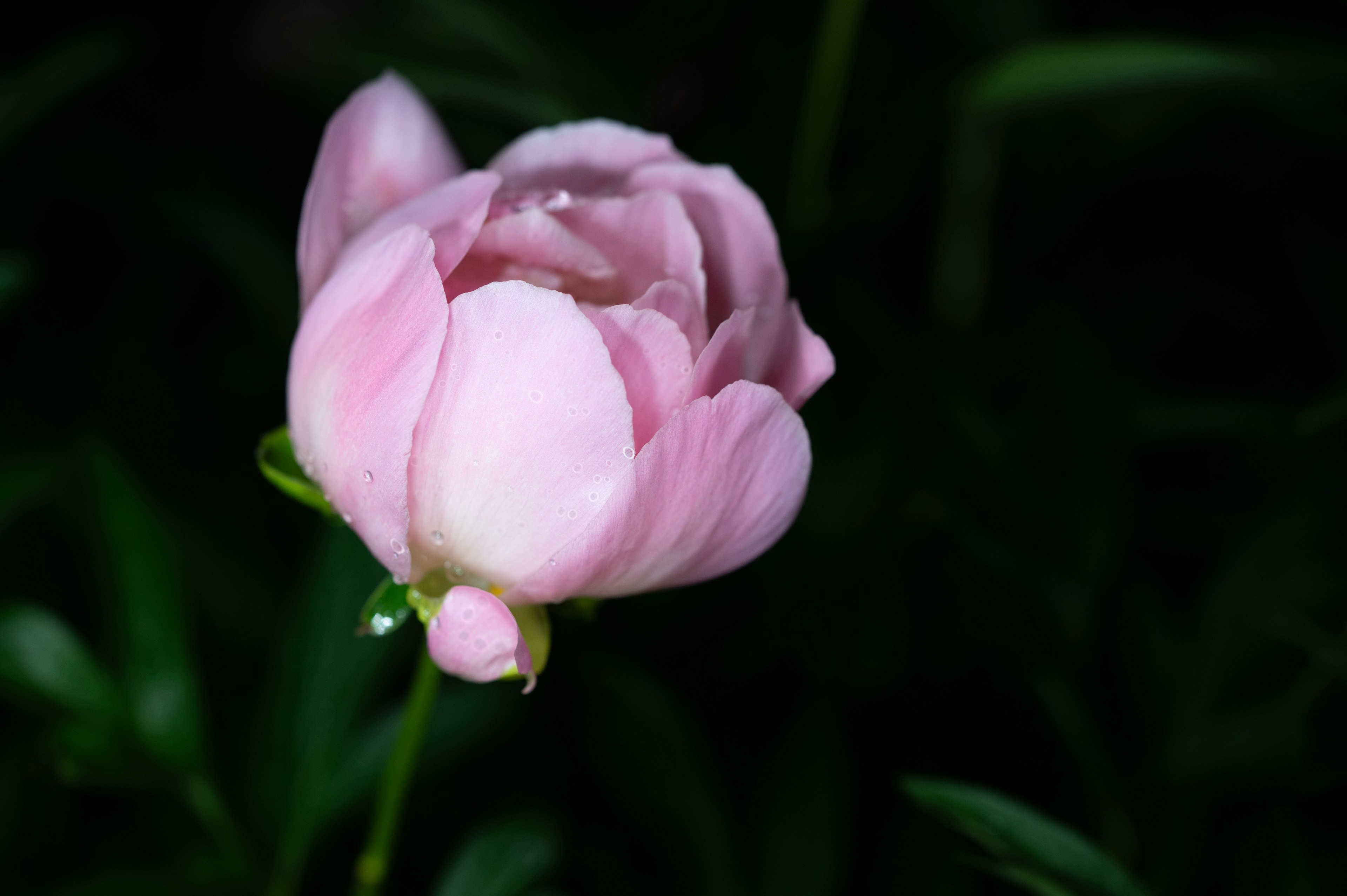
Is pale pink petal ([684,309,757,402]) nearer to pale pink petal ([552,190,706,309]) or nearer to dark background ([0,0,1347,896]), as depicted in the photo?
pale pink petal ([552,190,706,309])

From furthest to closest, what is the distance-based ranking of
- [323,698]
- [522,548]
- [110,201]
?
[110,201], [323,698], [522,548]

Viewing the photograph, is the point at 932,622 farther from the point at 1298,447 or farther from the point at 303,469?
the point at 303,469

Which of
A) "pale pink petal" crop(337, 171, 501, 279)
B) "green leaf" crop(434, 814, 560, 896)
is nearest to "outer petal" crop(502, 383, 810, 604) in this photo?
"pale pink petal" crop(337, 171, 501, 279)

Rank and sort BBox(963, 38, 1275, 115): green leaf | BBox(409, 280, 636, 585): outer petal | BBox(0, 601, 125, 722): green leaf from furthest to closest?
BBox(963, 38, 1275, 115): green leaf
BBox(0, 601, 125, 722): green leaf
BBox(409, 280, 636, 585): outer petal

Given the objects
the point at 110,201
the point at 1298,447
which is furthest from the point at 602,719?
the point at 110,201

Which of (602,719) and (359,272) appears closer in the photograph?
(359,272)

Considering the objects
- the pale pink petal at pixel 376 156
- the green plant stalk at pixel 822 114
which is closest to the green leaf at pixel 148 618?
the pale pink petal at pixel 376 156
